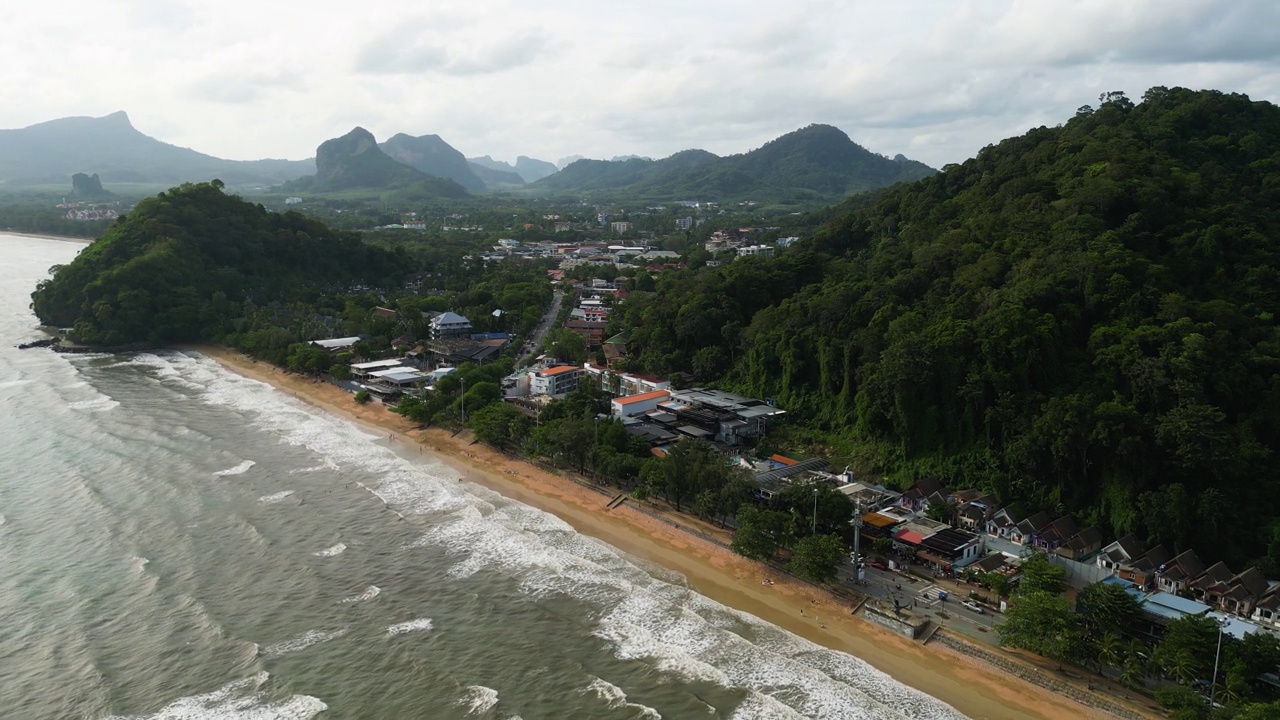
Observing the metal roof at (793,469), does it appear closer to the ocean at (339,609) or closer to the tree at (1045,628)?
the ocean at (339,609)

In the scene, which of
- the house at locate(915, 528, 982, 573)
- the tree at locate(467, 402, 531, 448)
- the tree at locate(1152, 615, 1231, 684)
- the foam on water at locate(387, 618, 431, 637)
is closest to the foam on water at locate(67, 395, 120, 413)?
the tree at locate(467, 402, 531, 448)

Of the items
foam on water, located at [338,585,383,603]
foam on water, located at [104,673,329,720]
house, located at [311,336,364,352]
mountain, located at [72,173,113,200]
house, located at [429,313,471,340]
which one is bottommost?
foam on water, located at [338,585,383,603]

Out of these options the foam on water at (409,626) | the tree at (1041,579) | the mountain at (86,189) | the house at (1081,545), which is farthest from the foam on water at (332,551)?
the mountain at (86,189)

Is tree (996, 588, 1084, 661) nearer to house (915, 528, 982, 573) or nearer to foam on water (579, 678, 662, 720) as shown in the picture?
house (915, 528, 982, 573)

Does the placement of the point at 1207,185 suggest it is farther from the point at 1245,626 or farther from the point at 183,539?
the point at 183,539

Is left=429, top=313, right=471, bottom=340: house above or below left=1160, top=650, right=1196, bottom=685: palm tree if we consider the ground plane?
above

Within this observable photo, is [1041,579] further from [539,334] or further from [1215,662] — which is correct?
[539,334]
